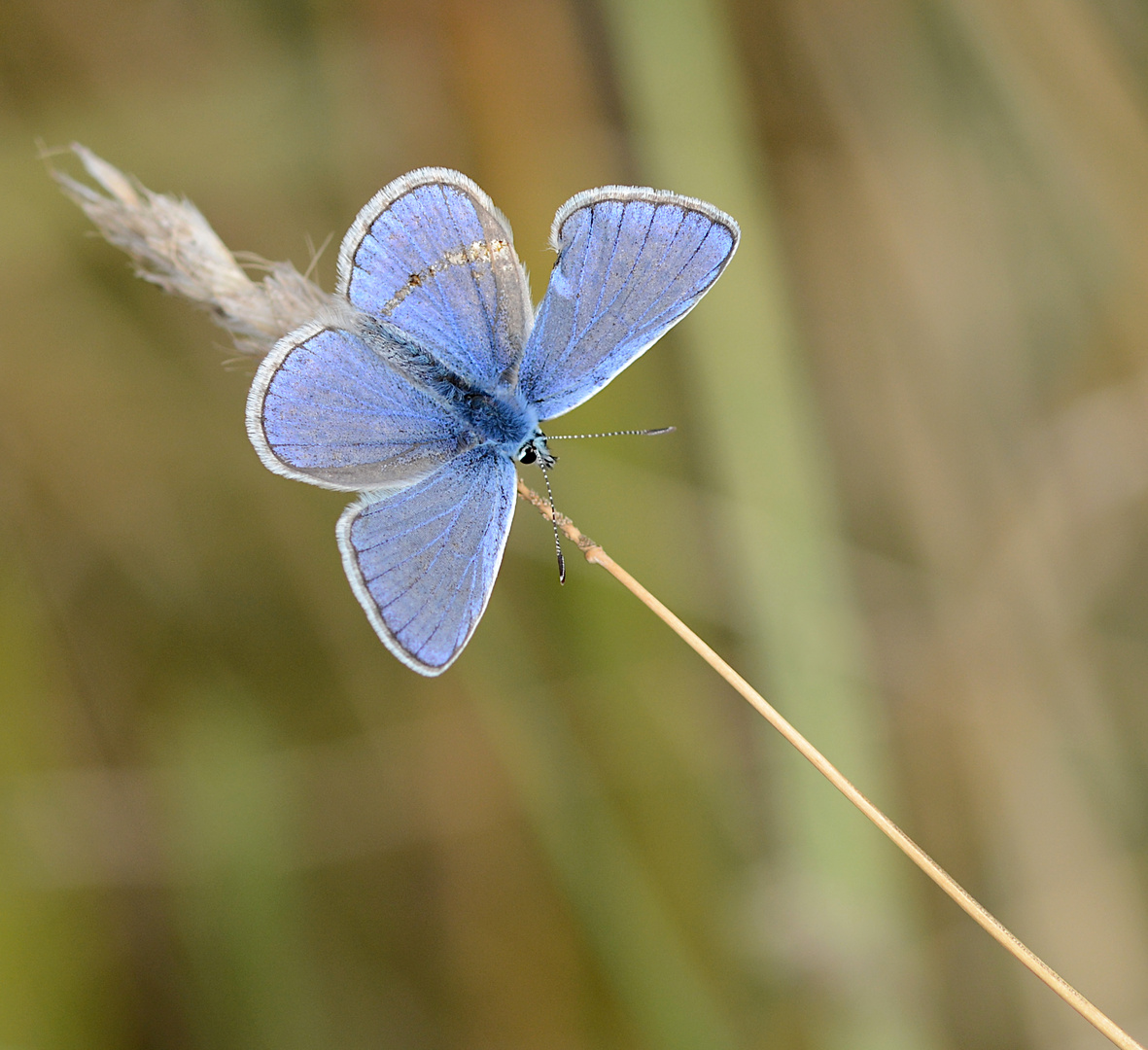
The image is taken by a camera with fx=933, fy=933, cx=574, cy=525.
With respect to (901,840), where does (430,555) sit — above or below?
above

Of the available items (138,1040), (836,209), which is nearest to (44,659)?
(138,1040)

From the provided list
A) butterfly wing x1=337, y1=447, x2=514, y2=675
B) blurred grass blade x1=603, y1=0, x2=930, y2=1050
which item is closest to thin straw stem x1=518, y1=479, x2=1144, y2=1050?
butterfly wing x1=337, y1=447, x2=514, y2=675

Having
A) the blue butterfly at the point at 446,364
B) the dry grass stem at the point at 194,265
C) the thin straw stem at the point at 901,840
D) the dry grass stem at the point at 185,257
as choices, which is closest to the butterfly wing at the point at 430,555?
the blue butterfly at the point at 446,364

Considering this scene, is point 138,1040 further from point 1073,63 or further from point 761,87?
point 1073,63

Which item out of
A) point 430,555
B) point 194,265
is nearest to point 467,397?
point 430,555

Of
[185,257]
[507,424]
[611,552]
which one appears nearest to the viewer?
[185,257]

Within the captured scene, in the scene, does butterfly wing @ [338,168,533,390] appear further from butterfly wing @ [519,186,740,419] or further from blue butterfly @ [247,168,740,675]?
butterfly wing @ [519,186,740,419]

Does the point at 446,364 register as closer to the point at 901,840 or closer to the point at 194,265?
the point at 194,265
